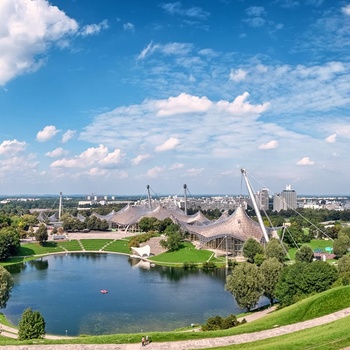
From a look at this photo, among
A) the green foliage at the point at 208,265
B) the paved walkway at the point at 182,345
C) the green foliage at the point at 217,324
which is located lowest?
the green foliage at the point at 208,265

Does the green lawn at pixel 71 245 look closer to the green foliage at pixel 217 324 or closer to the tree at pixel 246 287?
the tree at pixel 246 287

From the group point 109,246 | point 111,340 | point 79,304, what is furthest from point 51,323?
point 109,246

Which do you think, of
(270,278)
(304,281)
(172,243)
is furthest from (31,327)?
(172,243)

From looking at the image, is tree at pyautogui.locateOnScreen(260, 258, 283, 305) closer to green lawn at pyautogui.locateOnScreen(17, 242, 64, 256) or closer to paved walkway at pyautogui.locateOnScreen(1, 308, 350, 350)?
paved walkway at pyautogui.locateOnScreen(1, 308, 350, 350)

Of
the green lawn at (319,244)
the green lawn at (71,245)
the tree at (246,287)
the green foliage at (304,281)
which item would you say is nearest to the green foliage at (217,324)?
the tree at (246,287)

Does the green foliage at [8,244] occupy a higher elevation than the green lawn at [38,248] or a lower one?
higher

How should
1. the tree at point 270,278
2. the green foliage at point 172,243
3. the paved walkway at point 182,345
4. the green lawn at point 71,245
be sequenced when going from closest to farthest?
the paved walkway at point 182,345, the tree at point 270,278, the green foliage at point 172,243, the green lawn at point 71,245

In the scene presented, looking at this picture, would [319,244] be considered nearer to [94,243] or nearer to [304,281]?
[94,243]

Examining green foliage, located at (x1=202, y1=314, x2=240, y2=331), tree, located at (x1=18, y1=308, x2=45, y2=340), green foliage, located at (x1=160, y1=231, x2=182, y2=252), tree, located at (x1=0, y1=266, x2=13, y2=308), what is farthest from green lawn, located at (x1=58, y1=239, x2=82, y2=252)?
green foliage, located at (x1=202, y1=314, x2=240, y2=331)
